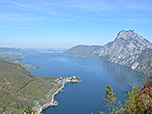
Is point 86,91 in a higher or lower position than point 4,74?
lower

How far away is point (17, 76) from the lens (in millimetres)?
77375

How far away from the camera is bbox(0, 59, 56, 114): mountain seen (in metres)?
52.6

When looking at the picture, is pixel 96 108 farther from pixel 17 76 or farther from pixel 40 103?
pixel 17 76

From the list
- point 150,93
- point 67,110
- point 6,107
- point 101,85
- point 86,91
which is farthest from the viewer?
point 101,85

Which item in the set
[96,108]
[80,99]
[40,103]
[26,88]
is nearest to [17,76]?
[26,88]

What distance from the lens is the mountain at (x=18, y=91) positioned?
52.6 metres

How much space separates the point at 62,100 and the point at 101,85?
1195 inches

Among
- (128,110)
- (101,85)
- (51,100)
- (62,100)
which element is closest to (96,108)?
(62,100)

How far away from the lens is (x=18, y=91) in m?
65.1

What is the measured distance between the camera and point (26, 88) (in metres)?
69.6

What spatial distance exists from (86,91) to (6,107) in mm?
39105

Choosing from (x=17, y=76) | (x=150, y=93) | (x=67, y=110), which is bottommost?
(x=67, y=110)

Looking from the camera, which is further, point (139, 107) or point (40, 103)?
point (40, 103)

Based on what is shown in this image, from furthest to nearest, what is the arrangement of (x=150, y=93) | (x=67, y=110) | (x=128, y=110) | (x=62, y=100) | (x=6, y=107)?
(x=62, y=100)
(x=67, y=110)
(x=6, y=107)
(x=128, y=110)
(x=150, y=93)
